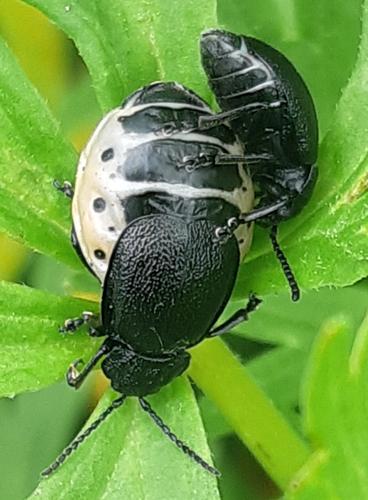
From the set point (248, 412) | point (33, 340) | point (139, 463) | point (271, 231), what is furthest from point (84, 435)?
point (271, 231)

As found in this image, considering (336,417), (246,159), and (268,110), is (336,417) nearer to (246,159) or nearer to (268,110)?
(246,159)

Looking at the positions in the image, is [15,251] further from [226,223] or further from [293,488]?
[293,488]

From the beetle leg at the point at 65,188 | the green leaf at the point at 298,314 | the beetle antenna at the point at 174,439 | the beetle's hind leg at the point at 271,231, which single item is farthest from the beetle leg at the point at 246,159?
the green leaf at the point at 298,314

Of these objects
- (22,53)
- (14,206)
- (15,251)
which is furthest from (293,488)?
(22,53)

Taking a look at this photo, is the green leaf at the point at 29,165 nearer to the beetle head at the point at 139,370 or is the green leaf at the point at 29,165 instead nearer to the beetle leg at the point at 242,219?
the beetle head at the point at 139,370

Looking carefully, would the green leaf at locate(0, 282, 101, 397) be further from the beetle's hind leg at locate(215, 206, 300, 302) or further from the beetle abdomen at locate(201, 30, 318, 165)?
the beetle abdomen at locate(201, 30, 318, 165)

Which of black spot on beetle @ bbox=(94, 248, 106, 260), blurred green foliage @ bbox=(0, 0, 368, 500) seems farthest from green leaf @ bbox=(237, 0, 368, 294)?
black spot on beetle @ bbox=(94, 248, 106, 260)
